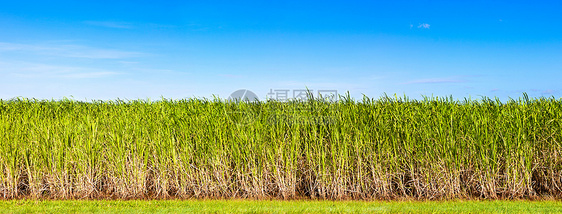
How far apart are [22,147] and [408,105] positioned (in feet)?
20.7

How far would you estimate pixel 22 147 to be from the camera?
6.78 meters

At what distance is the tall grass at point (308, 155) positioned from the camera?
624 centimetres

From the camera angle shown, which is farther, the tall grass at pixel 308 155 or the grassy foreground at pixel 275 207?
the tall grass at pixel 308 155

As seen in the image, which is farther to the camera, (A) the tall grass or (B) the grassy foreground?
(A) the tall grass

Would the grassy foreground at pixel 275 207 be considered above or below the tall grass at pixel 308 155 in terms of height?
below

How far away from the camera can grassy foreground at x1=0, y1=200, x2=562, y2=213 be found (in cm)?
551

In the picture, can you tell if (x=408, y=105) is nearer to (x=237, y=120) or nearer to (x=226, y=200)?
(x=237, y=120)

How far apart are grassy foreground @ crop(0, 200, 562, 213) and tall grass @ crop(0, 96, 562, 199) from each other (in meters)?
0.30

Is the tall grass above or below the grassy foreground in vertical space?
above

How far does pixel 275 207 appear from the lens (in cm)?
564

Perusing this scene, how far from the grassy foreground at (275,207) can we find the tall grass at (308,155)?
30cm

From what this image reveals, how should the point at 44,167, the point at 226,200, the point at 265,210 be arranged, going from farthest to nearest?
the point at 44,167 < the point at 226,200 < the point at 265,210

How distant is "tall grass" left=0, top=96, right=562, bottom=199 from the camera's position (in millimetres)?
6238

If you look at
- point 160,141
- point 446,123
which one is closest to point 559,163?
point 446,123
